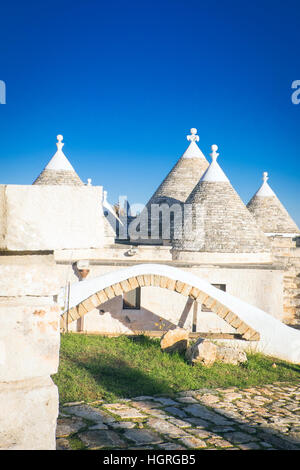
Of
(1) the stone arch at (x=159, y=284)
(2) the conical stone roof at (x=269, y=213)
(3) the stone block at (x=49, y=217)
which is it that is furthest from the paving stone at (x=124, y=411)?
(2) the conical stone roof at (x=269, y=213)

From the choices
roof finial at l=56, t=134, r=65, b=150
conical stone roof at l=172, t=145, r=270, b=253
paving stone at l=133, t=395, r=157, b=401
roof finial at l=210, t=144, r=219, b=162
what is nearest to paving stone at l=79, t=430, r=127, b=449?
paving stone at l=133, t=395, r=157, b=401

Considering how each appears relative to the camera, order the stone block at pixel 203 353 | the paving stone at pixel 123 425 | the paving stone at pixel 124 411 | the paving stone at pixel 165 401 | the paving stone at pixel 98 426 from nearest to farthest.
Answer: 1. the paving stone at pixel 98 426
2. the paving stone at pixel 123 425
3. the paving stone at pixel 124 411
4. the paving stone at pixel 165 401
5. the stone block at pixel 203 353

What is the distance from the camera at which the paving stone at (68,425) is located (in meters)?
4.16

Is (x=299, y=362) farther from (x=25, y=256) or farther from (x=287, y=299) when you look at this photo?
(x=25, y=256)

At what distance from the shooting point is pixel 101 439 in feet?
13.4

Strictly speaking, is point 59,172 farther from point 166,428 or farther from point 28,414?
point 28,414

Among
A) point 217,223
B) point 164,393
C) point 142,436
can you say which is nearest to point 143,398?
point 164,393

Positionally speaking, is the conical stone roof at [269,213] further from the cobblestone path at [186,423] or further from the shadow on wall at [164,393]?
the cobblestone path at [186,423]

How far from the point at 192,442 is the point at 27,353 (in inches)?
100

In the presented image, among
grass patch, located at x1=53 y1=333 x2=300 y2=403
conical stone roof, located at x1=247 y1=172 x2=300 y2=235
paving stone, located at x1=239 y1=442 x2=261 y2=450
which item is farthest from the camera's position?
conical stone roof, located at x1=247 y1=172 x2=300 y2=235

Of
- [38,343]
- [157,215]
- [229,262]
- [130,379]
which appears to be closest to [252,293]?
[229,262]

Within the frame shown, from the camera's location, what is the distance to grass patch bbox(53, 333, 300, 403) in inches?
229

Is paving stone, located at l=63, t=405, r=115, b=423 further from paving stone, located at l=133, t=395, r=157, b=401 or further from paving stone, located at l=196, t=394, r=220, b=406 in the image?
paving stone, located at l=196, t=394, r=220, b=406

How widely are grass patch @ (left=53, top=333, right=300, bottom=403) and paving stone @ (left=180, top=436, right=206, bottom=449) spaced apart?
58.0 inches
